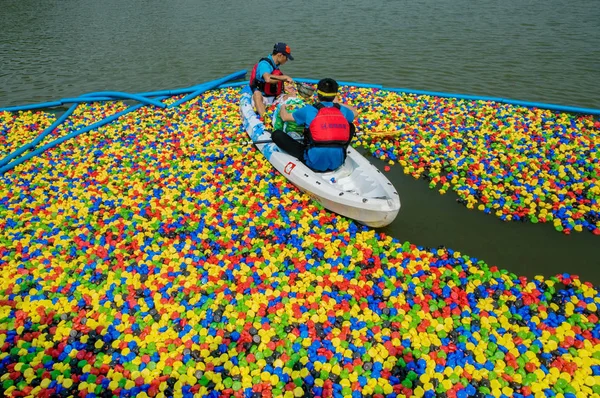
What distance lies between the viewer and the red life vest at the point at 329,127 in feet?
21.5

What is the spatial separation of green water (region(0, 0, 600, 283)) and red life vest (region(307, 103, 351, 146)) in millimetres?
1930

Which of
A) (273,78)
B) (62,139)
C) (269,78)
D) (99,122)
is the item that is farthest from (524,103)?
(62,139)

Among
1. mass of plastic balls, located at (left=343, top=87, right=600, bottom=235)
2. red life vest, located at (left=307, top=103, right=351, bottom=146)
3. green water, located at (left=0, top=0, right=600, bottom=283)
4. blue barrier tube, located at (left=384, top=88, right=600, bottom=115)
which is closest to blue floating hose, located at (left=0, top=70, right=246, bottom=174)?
green water, located at (left=0, top=0, right=600, bottom=283)

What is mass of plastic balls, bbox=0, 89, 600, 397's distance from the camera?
4316 millimetres

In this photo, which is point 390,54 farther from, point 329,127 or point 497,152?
point 329,127

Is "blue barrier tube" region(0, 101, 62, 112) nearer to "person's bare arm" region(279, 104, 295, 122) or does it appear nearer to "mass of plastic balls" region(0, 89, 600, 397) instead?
"mass of plastic balls" region(0, 89, 600, 397)

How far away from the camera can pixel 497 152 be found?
870cm

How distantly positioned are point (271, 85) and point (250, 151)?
2526mm

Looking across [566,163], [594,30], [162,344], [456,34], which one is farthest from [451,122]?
[594,30]

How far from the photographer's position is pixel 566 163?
8141 millimetres

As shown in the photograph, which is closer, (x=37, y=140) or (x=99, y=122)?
(x=37, y=140)

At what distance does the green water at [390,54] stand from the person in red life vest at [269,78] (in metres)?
4.25

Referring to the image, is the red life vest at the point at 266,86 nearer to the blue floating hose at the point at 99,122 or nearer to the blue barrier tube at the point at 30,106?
the blue floating hose at the point at 99,122

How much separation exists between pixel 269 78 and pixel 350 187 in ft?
14.3
